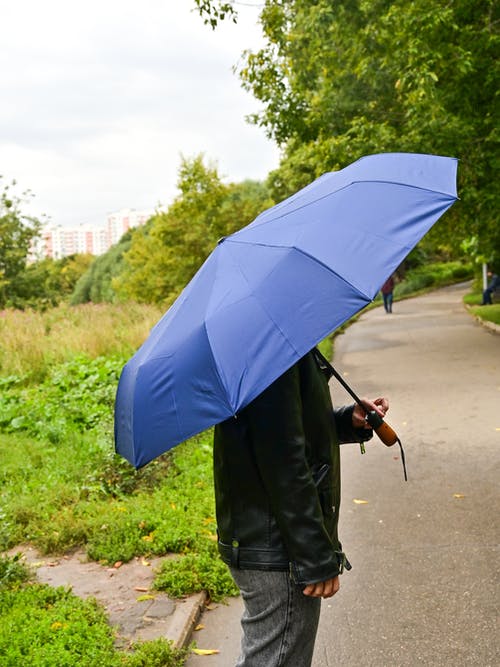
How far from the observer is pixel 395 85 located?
531 inches

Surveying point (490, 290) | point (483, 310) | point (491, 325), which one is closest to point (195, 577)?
point (491, 325)

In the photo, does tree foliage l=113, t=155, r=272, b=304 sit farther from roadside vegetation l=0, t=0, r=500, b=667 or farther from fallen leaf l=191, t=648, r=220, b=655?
fallen leaf l=191, t=648, r=220, b=655

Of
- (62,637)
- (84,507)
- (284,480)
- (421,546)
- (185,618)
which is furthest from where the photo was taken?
(84,507)

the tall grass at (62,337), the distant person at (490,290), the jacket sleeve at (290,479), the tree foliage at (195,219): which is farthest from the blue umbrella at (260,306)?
the tree foliage at (195,219)

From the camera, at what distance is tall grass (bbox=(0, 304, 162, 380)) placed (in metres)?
12.6

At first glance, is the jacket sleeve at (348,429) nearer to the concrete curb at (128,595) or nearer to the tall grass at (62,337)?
the concrete curb at (128,595)

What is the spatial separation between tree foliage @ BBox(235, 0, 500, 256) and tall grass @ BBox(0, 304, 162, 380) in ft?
16.9

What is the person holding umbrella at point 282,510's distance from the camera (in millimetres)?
2193

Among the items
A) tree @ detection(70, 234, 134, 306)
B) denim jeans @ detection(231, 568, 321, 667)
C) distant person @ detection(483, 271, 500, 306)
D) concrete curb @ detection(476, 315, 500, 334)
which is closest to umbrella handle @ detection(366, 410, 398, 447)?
denim jeans @ detection(231, 568, 321, 667)

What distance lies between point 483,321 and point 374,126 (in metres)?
7.15

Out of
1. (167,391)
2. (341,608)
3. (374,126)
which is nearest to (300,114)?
(374,126)

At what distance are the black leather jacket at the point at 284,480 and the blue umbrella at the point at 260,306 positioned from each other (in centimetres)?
17

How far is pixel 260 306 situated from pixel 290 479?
0.55 meters

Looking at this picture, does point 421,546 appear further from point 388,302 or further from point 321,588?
point 388,302
